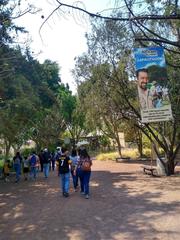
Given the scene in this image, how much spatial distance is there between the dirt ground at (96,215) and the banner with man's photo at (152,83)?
266 centimetres

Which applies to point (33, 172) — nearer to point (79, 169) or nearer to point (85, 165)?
point (79, 169)

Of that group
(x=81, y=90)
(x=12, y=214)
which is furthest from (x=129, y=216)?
(x=81, y=90)

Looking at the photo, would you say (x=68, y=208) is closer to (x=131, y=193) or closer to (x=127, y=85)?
(x=131, y=193)

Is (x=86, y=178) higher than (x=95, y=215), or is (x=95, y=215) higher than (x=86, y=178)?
(x=86, y=178)

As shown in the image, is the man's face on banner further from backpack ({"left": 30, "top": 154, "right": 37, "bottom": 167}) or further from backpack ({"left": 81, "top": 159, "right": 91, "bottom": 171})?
backpack ({"left": 30, "top": 154, "right": 37, "bottom": 167})

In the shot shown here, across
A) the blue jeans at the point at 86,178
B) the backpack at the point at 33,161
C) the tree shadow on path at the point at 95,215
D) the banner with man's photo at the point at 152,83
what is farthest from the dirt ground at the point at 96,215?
the backpack at the point at 33,161

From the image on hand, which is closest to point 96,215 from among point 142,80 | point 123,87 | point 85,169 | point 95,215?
point 95,215

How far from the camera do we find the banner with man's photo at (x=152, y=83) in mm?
9922

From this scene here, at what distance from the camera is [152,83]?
43.1ft

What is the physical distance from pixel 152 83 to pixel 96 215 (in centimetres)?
452

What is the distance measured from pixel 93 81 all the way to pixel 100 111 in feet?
8.91

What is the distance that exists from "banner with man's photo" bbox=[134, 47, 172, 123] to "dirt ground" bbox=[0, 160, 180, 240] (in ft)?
8.73

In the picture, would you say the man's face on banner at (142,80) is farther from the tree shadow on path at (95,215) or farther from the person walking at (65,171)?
the person walking at (65,171)

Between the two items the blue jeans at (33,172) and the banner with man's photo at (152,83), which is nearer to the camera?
the banner with man's photo at (152,83)
